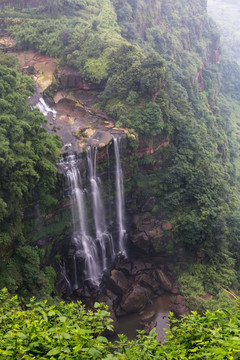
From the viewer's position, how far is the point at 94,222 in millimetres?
21391

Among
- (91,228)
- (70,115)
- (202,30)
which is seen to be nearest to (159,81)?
(70,115)

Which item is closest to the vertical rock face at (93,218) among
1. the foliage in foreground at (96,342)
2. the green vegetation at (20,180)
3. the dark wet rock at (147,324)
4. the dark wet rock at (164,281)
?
the green vegetation at (20,180)

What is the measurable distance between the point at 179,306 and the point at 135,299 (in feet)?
8.56

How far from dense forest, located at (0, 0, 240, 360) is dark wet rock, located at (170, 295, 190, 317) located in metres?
0.54

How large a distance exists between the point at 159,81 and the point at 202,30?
32732 millimetres

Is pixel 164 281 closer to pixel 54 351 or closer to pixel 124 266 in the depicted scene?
pixel 124 266

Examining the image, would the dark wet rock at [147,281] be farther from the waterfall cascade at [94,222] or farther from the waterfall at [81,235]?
the waterfall at [81,235]

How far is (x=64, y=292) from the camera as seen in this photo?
18969mm

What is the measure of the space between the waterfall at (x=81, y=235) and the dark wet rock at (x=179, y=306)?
15.9ft

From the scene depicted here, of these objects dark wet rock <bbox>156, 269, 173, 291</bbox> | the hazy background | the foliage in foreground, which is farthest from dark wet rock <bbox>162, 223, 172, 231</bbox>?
the hazy background

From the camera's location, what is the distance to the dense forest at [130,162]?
302 inches

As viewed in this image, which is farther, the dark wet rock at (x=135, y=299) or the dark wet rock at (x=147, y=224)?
the dark wet rock at (x=147, y=224)

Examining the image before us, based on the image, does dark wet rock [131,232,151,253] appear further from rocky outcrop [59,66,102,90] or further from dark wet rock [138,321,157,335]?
rocky outcrop [59,66,102,90]

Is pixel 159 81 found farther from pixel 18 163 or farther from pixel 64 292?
pixel 64 292
